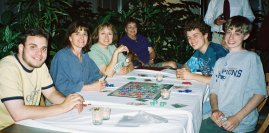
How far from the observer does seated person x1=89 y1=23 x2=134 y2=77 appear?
10.5 feet

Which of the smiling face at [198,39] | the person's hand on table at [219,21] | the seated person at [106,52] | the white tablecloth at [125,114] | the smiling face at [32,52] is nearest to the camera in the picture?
the white tablecloth at [125,114]

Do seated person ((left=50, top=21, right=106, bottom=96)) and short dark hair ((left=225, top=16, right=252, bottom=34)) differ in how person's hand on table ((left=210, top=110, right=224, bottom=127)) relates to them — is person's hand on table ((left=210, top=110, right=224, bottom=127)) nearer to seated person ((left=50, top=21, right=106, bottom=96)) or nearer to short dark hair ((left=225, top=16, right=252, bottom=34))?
short dark hair ((left=225, top=16, right=252, bottom=34))

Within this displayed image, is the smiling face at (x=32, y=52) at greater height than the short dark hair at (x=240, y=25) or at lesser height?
lesser

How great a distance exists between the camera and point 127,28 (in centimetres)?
466

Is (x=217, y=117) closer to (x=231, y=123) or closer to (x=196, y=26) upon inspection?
(x=231, y=123)

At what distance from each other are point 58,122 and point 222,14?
3721 mm

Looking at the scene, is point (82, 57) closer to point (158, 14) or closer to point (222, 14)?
point (222, 14)

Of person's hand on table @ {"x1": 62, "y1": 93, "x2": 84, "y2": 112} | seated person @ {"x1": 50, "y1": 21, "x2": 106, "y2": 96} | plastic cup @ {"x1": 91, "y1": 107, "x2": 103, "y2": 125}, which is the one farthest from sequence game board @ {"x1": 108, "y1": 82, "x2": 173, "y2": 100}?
plastic cup @ {"x1": 91, "y1": 107, "x2": 103, "y2": 125}

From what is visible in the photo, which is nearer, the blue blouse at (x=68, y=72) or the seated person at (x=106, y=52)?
the blue blouse at (x=68, y=72)

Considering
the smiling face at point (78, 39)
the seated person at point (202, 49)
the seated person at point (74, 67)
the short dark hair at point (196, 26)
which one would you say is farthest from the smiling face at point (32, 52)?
the short dark hair at point (196, 26)

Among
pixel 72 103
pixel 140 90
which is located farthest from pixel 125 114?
pixel 140 90

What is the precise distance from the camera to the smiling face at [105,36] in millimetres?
3389

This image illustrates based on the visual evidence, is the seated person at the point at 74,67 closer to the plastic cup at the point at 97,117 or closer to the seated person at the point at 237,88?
the plastic cup at the point at 97,117

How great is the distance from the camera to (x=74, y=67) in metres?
2.69
